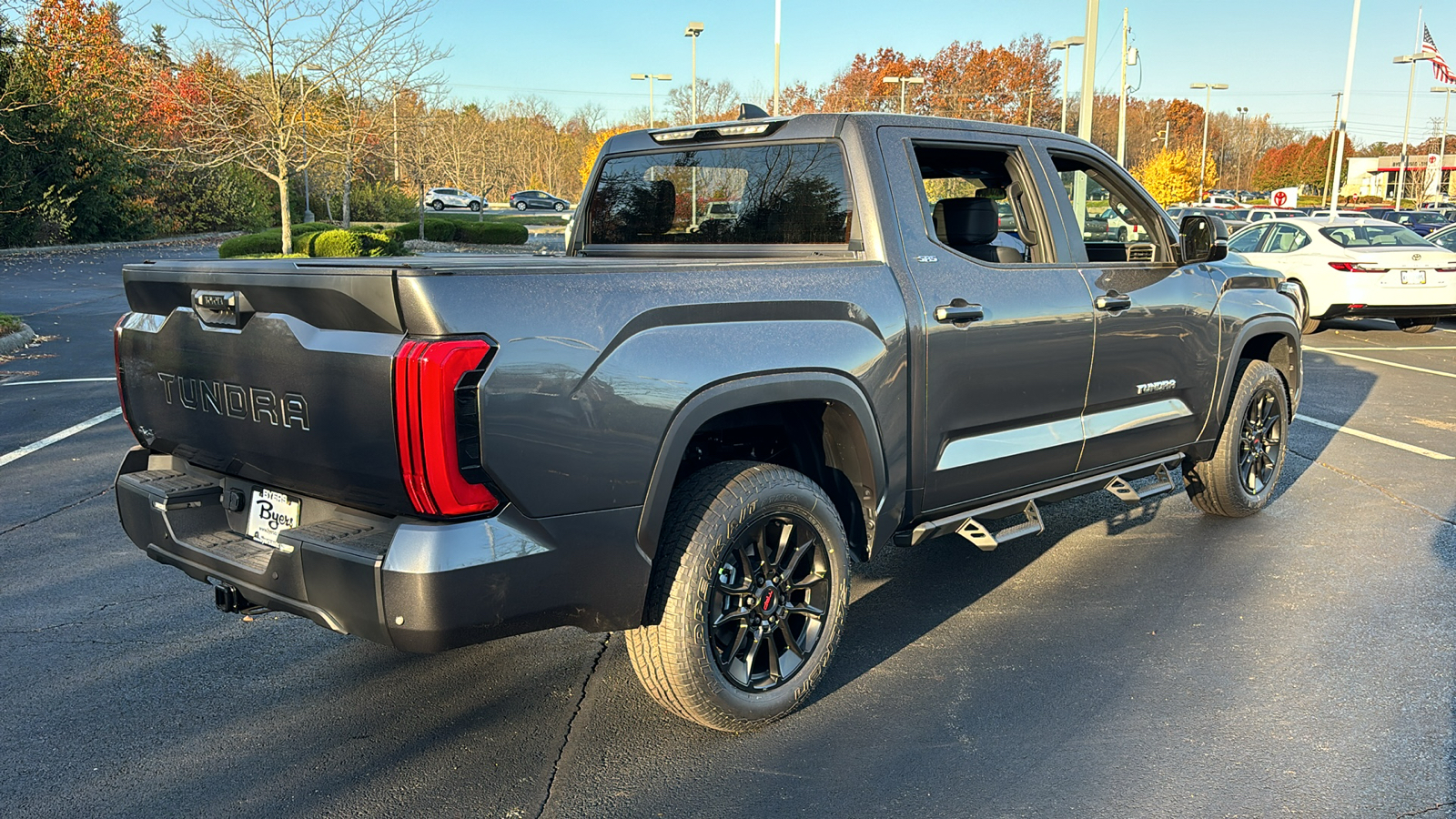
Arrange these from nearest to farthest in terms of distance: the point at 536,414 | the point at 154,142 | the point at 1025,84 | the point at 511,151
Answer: the point at 536,414
the point at 154,142
the point at 1025,84
the point at 511,151

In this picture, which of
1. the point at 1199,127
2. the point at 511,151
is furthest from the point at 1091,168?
the point at 1199,127

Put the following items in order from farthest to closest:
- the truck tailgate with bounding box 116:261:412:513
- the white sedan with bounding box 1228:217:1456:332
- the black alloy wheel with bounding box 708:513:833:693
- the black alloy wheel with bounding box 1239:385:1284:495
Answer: the white sedan with bounding box 1228:217:1456:332 < the black alloy wheel with bounding box 1239:385:1284:495 < the black alloy wheel with bounding box 708:513:833:693 < the truck tailgate with bounding box 116:261:412:513

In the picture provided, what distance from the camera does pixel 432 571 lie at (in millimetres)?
2576

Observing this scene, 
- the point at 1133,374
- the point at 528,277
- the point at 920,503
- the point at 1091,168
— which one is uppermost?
the point at 1091,168

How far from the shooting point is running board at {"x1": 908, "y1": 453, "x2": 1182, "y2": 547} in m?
3.99

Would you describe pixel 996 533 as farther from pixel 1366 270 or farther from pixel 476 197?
pixel 476 197

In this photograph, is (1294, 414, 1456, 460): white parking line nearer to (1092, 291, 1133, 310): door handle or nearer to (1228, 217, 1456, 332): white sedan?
(1092, 291, 1133, 310): door handle

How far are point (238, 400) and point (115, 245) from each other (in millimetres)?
33756

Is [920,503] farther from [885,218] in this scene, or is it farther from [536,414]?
[536,414]

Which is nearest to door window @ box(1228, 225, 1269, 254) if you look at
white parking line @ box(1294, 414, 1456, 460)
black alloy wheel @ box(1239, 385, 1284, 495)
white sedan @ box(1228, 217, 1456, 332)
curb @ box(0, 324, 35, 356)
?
white sedan @ box(1228, 217, 1456, 332)

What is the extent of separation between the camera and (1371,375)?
10.9 meters

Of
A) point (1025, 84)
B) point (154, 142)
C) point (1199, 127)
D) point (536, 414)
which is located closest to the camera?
point (536, 414)

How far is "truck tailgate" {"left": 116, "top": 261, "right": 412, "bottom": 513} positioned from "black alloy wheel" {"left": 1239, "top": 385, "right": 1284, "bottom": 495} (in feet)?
15.1

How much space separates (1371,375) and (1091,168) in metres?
7.88
